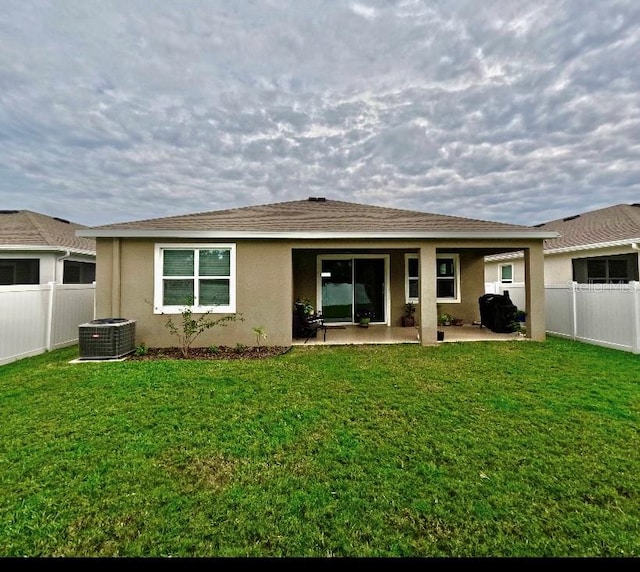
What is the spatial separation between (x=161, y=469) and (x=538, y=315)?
934cm

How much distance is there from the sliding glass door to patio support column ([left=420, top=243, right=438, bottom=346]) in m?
2.93

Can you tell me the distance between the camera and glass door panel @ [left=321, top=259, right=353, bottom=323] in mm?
11422

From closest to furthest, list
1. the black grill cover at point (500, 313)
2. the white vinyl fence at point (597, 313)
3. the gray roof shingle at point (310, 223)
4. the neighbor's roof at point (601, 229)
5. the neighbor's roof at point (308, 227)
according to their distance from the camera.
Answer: the white vinyl fence at point (597, 313)
the neighbor's roof at point (308, 227)
the gray roof shingle at point (310, 223)
the black grill cover at point (500, 313)
the neighbor's roof at point (601, 229)

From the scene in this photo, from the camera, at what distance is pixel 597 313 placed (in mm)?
8320

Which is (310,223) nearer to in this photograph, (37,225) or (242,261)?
(242,261)

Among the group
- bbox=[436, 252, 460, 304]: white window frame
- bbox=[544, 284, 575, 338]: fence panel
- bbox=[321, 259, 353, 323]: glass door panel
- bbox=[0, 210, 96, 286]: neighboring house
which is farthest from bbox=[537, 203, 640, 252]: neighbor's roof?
bbox=[0, 210, 96, 286]: neighboring house

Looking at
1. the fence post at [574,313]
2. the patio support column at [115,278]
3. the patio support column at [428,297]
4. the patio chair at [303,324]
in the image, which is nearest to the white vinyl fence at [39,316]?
the patio support column at [115,278]

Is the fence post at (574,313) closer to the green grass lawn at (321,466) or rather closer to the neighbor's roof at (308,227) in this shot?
the neighbor's roof at (308,227)

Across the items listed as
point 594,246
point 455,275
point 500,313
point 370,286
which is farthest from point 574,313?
point 370,286

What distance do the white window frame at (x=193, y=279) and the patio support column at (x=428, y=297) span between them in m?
4.85

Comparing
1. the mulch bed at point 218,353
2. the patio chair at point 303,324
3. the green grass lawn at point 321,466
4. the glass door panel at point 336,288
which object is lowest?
the green grass lawn at point 321,466

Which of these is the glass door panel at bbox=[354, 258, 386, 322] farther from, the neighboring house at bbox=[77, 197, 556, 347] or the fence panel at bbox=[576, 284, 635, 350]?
the fence panel at bbox=[576, 284, 635, 350]

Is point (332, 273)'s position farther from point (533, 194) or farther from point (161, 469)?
point (533, 194)

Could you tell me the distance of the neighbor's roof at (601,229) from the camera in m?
11.1
